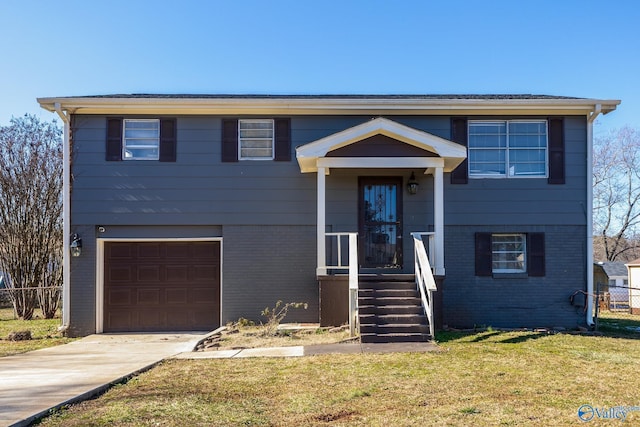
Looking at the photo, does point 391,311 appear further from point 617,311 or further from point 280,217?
point 617,311

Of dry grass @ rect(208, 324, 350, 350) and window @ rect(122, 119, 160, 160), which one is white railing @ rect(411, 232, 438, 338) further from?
window @ rect(122, 119, 160, 160)

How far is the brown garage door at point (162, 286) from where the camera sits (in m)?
11.8

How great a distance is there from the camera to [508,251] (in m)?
12.0

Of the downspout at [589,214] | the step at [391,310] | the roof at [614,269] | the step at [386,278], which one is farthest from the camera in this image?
the roof at [614,269]

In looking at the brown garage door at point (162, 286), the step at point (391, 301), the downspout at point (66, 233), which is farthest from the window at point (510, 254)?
the downspout at point (66, 233)

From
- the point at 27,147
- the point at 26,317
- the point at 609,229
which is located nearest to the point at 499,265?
the point at 26,317

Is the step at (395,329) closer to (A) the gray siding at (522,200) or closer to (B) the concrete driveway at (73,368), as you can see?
(B) the concrete driveway at (73,368)

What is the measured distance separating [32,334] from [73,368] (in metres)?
5.09

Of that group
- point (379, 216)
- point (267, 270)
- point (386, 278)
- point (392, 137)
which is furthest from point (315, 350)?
point (392, 137)

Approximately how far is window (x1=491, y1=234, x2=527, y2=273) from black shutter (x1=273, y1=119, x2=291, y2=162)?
4.83 m

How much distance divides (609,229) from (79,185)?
35.9 meters

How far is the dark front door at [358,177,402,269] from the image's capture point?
1177 centimetres

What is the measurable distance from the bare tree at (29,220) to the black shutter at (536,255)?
1241cm

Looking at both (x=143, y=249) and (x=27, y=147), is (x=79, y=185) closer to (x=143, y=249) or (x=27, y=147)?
(x=143, y=249)
